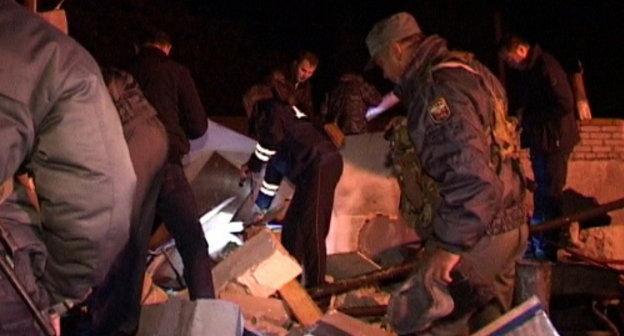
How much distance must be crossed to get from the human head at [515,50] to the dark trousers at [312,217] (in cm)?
201

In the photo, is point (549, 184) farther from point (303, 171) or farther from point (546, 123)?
point (303, 171)

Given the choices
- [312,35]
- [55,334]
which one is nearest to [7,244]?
[55,334]

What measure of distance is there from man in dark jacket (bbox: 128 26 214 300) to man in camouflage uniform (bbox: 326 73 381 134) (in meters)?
2.79

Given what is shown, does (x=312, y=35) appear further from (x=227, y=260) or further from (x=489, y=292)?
(x=489, y=292)

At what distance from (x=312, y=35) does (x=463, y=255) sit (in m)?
15.1

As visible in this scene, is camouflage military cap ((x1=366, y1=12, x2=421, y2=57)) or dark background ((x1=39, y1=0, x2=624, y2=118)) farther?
dark background ((x1=39, y1=0, x2=624, y2=118))

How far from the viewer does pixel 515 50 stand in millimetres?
7969

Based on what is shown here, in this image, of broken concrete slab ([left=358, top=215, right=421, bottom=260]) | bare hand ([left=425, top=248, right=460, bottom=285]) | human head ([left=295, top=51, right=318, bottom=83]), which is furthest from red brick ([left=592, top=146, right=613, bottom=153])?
bare hand ([left=425, top=248, right=460, bottom=285])

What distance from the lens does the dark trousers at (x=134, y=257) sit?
16.2ft

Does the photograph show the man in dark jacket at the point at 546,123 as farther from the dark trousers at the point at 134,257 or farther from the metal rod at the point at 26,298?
the metal rod at the point at 26,298

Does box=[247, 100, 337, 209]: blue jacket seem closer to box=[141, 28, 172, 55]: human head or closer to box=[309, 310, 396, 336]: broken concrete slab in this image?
box=[141, 28, 172, 55]: human head

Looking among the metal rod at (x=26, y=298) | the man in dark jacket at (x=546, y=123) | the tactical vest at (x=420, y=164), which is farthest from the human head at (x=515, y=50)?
the metal rod at (x=26, y=298)

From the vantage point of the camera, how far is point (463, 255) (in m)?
3.91

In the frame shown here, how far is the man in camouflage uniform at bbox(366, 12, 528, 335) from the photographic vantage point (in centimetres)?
374
